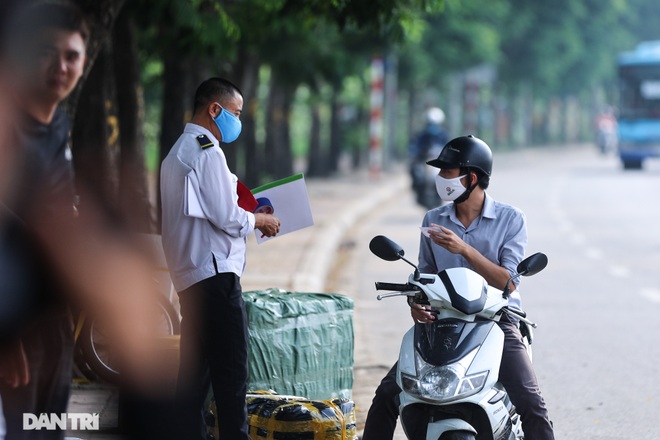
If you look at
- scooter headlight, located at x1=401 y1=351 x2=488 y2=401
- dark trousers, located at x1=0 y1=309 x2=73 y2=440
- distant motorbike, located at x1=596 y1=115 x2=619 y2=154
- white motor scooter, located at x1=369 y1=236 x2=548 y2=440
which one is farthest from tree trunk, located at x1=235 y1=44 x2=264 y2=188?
distant motorbike, located at x1=596 y1=115 x2=619 y2=154

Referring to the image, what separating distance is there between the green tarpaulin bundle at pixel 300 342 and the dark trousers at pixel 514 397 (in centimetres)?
94

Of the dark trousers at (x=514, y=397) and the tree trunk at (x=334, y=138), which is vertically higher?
the tree trunk at (x=334, y=138)

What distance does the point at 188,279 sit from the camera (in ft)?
18.0

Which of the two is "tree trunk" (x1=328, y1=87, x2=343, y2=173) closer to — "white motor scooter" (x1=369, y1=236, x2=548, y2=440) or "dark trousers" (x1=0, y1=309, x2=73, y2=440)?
"white motor scooter" (x1=369, y1=236, x2=548, y2=440)

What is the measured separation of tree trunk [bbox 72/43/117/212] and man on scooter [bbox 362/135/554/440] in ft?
16.4

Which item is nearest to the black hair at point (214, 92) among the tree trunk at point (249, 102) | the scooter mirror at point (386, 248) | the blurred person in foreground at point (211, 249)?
the blurred person in foreground at point (211, 249)

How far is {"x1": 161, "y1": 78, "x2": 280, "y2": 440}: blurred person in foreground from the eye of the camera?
544 centimetres

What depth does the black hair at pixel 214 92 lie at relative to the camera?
5586mm

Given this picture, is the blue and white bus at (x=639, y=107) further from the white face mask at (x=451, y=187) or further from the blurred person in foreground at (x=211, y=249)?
the blurred person in foreground at (x=211, y=249)

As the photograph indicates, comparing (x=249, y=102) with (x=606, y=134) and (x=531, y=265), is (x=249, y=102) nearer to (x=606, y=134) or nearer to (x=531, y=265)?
(x=531, y=265)

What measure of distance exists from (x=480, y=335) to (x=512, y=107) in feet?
223

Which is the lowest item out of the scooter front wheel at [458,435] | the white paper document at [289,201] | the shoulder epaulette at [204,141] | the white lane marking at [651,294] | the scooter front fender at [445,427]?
the white lane marking at [651,294]

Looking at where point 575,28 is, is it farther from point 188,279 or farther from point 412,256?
point 188,279

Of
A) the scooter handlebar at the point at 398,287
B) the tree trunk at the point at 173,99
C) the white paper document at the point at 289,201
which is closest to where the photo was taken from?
the scooter handlebar at the point at 398,287
